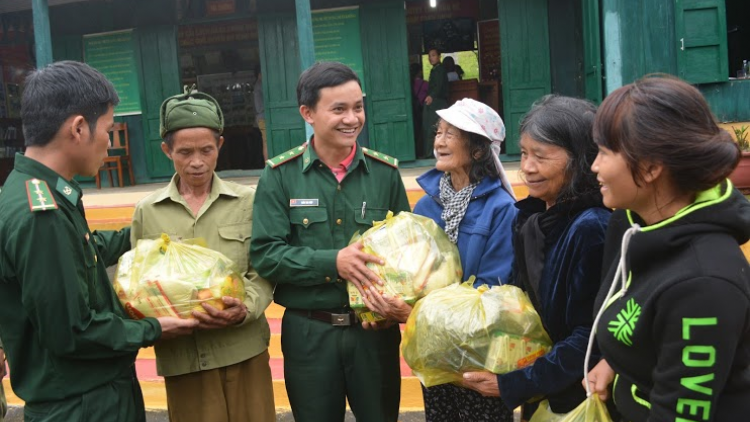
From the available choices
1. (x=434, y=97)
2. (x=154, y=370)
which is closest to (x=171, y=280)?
(x=154, y=370)

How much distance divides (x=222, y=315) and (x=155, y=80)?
8543 mm

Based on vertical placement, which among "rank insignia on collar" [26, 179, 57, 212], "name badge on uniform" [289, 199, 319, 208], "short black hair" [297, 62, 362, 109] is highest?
"short black hair" [297, 62, 362, 109]

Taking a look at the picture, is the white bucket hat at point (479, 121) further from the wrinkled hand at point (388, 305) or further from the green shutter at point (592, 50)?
the green shutter at point (592, 50)

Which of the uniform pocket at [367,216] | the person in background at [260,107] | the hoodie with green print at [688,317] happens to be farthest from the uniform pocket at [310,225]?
the person in background at [260,107]

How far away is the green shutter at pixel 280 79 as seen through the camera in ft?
31.7

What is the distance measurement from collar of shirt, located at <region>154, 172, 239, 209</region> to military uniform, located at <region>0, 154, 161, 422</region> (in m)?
0.54

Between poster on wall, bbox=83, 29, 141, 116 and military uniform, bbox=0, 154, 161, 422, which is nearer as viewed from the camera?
military uniform, bbox=0, 154, 161, 422

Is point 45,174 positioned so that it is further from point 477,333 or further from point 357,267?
point 477,333

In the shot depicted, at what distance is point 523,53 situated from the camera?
9242 mm

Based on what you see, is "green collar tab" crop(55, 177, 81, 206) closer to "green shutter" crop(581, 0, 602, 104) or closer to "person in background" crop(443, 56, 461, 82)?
"green shutter" crop(581, 0, 602, 104)

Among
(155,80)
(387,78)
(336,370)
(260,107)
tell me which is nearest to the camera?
(336,370)

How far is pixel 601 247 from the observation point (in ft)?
6.56

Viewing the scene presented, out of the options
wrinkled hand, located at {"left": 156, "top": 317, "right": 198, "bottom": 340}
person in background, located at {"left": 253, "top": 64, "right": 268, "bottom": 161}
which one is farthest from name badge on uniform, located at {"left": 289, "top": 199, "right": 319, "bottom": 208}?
person in background, located at {"left": 253, "top": 64, "right": 268, "bottom": 161}

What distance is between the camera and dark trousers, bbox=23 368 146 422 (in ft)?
6.77
